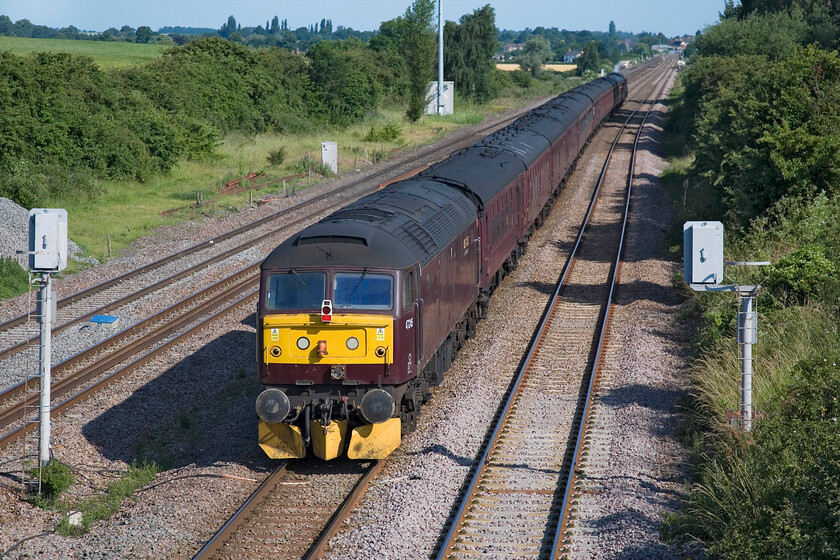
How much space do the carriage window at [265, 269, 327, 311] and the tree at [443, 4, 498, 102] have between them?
67752mm

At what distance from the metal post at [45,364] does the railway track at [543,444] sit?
5433mm

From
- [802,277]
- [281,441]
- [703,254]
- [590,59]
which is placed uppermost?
[590,59]

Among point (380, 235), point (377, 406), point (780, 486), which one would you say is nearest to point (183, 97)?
point (380, 235)

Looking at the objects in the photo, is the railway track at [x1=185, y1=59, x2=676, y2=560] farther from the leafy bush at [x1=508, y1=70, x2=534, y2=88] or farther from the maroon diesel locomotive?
the leafy bush at [x1=508, y1=70, x2=534, y2=88]

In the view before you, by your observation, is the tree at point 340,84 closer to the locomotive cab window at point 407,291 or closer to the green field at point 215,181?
the green field at point 215,181

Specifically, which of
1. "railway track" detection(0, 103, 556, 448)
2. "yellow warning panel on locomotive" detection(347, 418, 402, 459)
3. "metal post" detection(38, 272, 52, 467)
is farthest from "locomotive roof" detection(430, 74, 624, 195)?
"metal post" detection(38, 272, 52, 467)

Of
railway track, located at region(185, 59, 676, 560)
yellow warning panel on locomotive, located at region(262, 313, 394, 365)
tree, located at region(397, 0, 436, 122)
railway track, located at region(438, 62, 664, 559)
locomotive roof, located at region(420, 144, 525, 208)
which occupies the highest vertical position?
tree, located at region(397, 0, 436, 122)

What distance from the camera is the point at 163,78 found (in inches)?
1884

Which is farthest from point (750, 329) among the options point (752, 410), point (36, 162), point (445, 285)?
point (36, 162)

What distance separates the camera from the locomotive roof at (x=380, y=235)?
12250 millimetres

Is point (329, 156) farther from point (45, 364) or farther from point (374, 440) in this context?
point (374, 440)

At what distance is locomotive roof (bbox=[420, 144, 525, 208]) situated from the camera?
1847 centimetres

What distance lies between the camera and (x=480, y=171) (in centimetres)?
2052

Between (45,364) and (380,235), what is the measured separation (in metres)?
4.65
